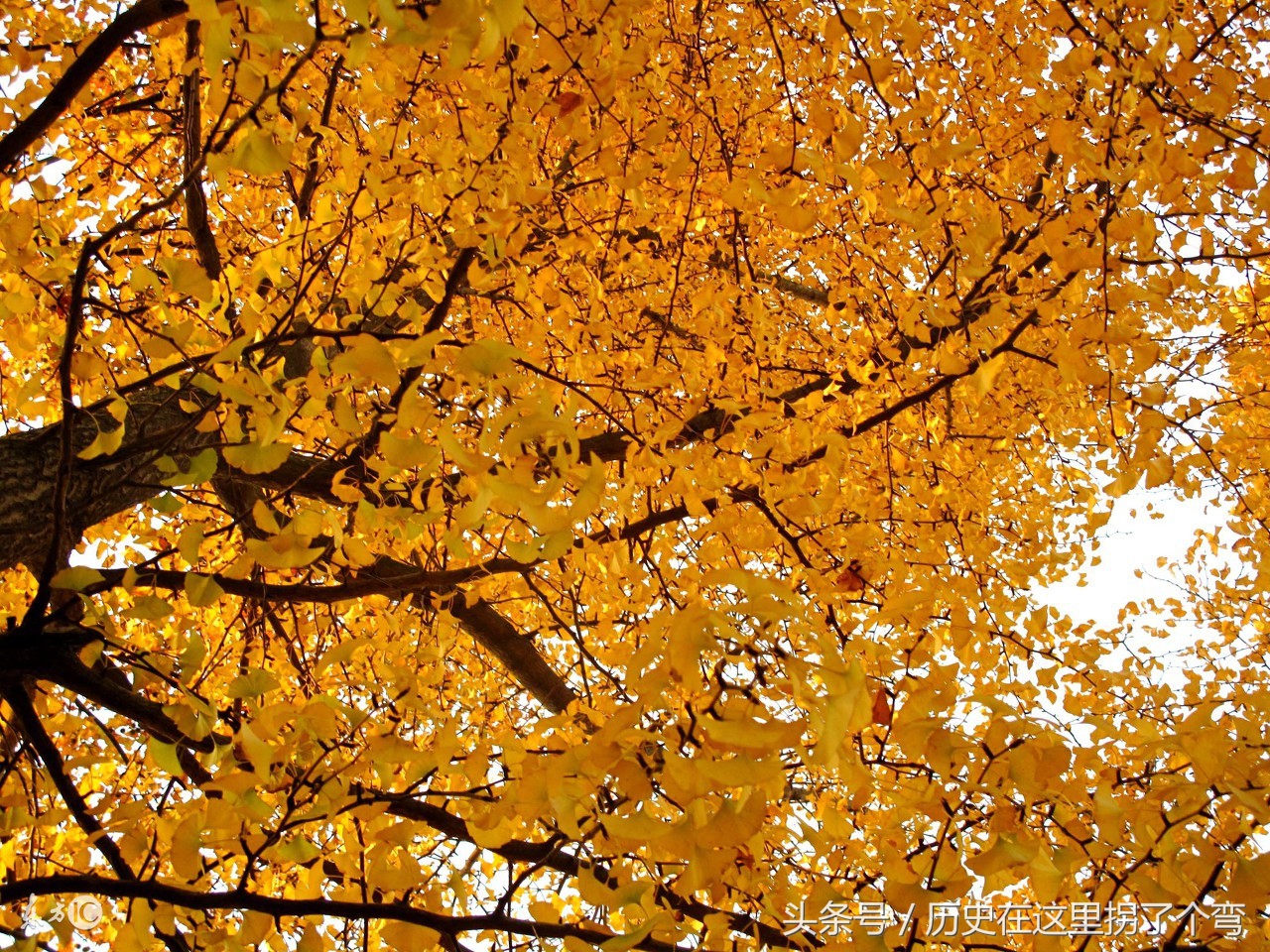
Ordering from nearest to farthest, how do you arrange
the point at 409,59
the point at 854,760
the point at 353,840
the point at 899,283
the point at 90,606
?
the point at 854,760, the point at 90,606, the point at 409,59, the point at 353,840, the point at 899,283

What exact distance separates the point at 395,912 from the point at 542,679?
8.19 ft

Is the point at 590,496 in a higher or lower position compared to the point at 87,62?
lower

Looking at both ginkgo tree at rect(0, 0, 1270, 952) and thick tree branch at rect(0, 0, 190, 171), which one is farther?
thick tree branch at rect(0, 0, 190, 171)

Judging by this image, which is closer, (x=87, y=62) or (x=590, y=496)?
(x=590, y=496)

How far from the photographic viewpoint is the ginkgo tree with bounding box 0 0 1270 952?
1113 mm

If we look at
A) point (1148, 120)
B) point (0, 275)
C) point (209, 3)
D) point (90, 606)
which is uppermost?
point (1148, 120)

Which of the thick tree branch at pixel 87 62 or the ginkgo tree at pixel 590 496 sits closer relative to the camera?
the ginkgo tree at pixel 590 496

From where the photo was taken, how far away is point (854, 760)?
3.50 feet

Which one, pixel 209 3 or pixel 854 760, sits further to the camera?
pixel 854 760

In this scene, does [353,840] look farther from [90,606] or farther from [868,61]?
[868,61]

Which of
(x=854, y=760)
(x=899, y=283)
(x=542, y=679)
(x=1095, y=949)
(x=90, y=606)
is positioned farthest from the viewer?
(x=542, y=679)

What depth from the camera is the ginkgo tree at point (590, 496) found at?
1.11m

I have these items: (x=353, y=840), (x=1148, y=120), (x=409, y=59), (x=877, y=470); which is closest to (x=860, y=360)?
(x=877, y=470)

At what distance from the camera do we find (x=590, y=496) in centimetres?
107
